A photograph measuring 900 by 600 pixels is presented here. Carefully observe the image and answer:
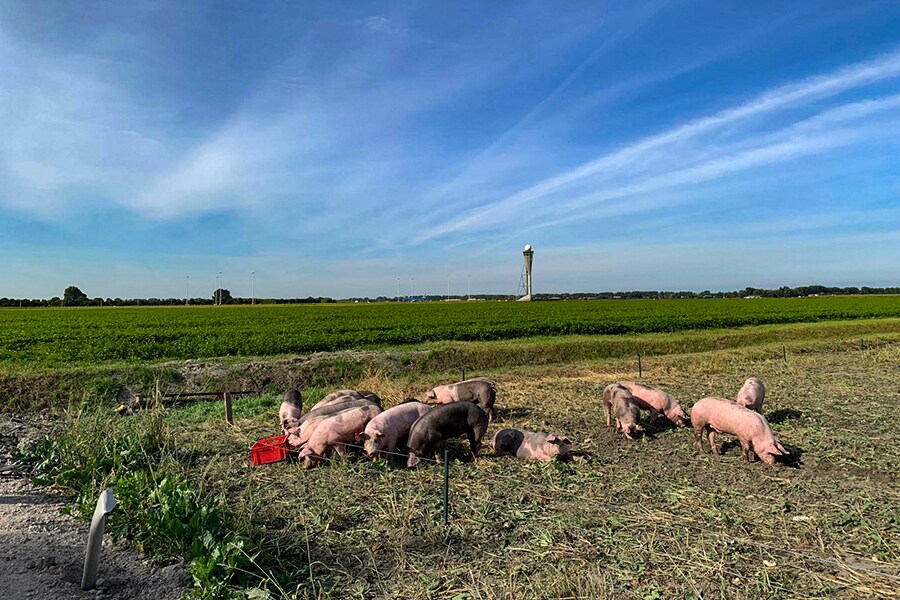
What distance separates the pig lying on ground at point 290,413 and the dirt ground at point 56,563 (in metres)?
2.96

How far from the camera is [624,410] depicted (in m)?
8.20

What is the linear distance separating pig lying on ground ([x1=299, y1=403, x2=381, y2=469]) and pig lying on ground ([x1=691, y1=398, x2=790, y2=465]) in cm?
462

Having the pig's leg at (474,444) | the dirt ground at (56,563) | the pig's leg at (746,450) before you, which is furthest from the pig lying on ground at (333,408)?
the pig's leg at (746,450)

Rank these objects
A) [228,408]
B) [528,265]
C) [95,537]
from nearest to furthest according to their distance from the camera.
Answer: [95,537] → [228,408] → [528,265]

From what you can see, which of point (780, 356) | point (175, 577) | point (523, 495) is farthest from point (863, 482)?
point (780, 356)

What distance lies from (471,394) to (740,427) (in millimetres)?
4375

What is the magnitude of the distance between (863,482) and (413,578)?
5227mm

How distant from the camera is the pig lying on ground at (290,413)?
8320 mm

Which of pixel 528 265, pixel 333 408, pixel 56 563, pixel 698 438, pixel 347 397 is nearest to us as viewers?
pixel 56 563

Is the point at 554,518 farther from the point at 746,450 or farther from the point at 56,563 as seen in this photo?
the point at 56,563

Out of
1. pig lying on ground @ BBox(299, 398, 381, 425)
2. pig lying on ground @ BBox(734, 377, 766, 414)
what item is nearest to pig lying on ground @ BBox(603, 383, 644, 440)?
pig lying on ground @ BBox(734, 377, 766, 414)

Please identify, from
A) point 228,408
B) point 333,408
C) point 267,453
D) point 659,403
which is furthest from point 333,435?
point 659,403

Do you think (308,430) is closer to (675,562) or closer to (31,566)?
(31,566)

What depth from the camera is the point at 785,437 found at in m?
7.81
